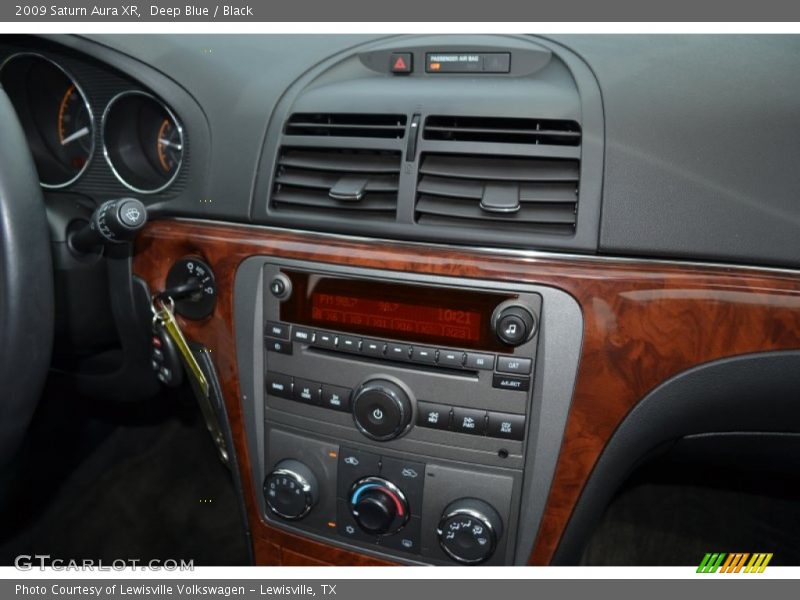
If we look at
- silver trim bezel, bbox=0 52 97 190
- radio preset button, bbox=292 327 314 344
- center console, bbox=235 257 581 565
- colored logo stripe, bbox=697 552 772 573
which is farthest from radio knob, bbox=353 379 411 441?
colored logo stripe, bbox=697 552 772 573

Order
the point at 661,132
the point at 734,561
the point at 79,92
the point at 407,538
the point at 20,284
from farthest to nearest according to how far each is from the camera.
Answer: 1. the point at 734,561
2. the point at 79,92
3. the point at 407,538
4. the point at 661,132
5. the point at 20,284

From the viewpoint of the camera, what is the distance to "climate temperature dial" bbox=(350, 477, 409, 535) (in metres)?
1.22

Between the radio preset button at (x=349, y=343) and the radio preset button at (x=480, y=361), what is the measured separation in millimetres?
189

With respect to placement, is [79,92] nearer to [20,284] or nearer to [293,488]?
[20,284]

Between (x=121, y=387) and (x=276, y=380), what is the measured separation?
53cm

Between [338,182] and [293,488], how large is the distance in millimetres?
558

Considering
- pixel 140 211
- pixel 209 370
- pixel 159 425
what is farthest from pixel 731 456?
pixel 159 425

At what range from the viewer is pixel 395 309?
3.75ft

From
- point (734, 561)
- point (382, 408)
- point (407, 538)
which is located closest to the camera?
point (382, 408)

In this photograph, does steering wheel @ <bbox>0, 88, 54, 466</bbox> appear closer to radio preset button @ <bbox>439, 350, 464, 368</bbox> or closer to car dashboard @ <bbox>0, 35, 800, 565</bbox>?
car dashboard @ <bbox>0, 35, 800, 565</bbox>

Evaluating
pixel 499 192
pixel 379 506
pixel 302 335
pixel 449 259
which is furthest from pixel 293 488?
pixel 499 192

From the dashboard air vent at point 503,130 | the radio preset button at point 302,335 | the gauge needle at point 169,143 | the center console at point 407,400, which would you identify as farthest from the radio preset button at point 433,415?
the gauge needle at point 169,143

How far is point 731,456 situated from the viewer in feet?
4.27

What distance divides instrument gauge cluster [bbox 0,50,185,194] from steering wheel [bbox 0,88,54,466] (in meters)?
0.39
